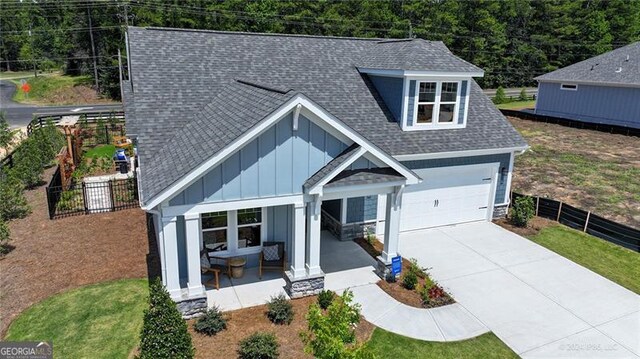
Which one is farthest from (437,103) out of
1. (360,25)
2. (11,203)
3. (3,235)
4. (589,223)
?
(360,25)

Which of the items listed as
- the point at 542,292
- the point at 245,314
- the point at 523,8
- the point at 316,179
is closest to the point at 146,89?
the point at 316,179

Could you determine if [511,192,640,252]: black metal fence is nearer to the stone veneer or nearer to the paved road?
the stone veneer

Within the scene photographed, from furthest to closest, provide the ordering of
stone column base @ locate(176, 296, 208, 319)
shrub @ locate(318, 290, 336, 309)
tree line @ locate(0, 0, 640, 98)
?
tree line @ locate(0, 0, 640, 98) < shrub @ locate(318, 290, 336, 309) < stone column base @ locate(176, 296, 208, 319)

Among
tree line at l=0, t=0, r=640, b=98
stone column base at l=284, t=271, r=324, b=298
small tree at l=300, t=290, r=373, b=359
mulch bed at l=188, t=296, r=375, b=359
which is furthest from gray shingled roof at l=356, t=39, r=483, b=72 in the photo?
tree line at l=0, t=0, r=640, b=98

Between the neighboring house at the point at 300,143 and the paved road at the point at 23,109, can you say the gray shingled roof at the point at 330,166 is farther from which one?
the paved road at the point at 23,109

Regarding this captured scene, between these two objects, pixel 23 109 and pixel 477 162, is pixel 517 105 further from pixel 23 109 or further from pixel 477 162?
pixel 23 109

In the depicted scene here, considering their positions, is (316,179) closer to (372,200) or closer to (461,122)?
(372,200)
